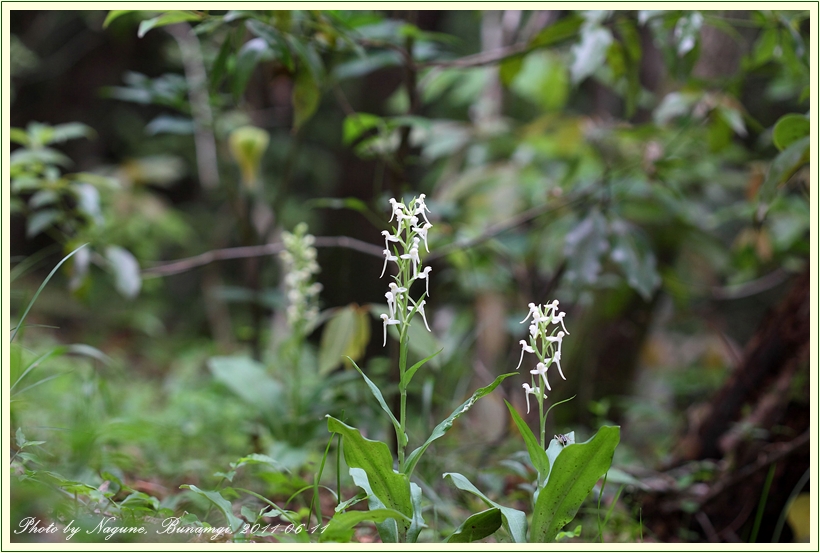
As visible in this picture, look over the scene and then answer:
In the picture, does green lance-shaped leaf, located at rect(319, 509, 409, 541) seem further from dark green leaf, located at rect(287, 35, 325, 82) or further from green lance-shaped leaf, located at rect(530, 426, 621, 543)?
dark green leaf, located at rect(287, 35, 325, 82)

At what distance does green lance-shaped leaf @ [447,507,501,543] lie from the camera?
84 centimetres

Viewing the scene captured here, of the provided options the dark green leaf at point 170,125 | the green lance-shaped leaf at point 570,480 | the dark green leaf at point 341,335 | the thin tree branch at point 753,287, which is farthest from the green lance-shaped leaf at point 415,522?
the thin tree branch at point 753,287

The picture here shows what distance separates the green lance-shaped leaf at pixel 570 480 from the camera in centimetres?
81

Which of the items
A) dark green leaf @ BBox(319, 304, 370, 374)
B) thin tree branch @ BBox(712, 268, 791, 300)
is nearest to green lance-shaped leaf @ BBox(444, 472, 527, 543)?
dark green leaf @ BBox(319, 304, 370, 374)

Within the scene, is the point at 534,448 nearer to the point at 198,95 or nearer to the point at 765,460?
the point at 765,460

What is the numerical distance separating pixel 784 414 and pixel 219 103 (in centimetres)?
177

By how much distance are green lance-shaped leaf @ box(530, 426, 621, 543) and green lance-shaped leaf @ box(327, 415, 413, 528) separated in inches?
7.6

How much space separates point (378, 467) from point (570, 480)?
0.27 metres

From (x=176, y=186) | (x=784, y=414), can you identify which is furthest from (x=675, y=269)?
(x=176, y=186)

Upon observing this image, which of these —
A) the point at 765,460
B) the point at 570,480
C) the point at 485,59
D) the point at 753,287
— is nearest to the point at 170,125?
the point at 485,59

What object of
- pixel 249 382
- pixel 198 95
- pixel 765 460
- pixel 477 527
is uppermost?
pixel 198 95

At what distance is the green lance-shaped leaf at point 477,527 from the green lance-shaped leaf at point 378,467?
8 cm

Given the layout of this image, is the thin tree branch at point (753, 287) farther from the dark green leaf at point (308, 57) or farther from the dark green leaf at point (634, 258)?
the dark green leaf at point (308, 57)

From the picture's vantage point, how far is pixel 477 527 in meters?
0.85
